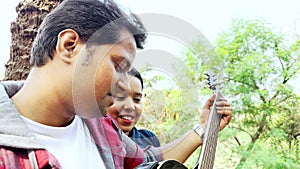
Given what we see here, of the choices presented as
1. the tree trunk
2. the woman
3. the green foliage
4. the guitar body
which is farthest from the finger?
the green foliage

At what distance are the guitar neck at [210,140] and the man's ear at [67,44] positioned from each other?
0.86 feet

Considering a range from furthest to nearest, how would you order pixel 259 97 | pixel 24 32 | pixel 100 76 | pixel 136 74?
pixel 259 97 < pixel 24 32 < pixel 136 74 < pixel 100 76

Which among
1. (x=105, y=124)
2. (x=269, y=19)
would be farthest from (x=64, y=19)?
(x=269, y=19)

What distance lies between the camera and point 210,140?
0.68 m

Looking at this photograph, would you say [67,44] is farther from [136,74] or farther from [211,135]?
[211,135]

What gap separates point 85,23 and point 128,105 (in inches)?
7.1

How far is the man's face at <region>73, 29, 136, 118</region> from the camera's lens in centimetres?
44

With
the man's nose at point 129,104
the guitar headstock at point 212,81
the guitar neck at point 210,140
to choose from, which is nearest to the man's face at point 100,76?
the man's nose at point 129,104

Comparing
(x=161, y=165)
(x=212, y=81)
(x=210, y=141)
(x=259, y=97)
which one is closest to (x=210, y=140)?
(x=210, y=141)

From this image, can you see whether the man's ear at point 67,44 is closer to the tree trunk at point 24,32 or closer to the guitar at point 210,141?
the guitar at point 210,141

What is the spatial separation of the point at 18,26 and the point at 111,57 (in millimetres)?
421

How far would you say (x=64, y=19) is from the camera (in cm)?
45

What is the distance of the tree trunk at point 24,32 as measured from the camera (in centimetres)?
77

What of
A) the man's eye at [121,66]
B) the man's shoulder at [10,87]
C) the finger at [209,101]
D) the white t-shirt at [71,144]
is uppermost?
the man's eye at [121,66]
